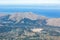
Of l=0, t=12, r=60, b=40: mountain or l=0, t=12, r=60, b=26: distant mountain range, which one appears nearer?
l=0, t=12, r=60, b=40: mountain

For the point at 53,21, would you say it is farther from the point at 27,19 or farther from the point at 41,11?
the point at 27,19

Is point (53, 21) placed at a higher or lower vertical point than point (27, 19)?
lower

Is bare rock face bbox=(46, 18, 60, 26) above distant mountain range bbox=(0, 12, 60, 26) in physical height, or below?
below

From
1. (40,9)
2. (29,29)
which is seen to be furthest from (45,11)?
(29,29)

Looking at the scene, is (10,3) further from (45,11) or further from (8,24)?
(45,11)

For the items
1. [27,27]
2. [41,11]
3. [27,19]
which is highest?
[41,11]

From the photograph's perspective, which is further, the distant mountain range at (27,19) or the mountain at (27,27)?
the distant mountain range at (27,19)

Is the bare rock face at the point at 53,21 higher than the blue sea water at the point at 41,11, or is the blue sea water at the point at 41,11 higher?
the blue sea water at the point at 41,11

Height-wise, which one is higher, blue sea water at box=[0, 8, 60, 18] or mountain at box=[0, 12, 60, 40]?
blue sea water at box=[0, 8, 60, 18]

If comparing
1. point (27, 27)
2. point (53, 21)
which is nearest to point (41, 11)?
point (53, 21)

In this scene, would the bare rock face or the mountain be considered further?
the bare rock face

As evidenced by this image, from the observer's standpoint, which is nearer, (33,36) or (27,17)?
(33,36)
